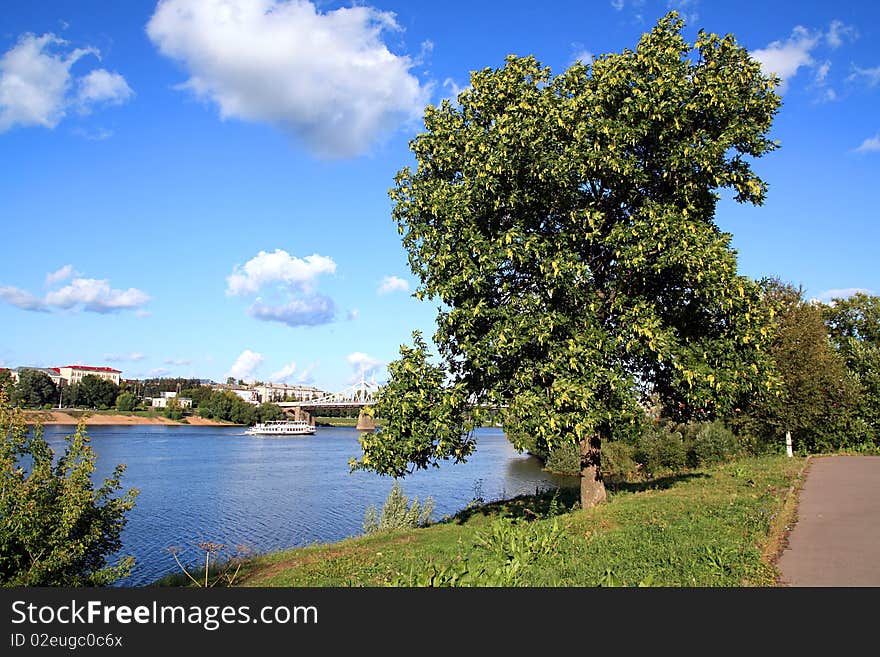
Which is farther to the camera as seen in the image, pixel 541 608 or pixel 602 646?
pixel 541 608

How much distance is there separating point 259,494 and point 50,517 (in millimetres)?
30704

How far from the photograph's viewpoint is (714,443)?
37938 mm

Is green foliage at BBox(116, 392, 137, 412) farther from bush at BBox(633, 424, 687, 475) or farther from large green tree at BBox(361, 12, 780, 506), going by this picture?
large green tree at BBox(361, 12, 780, 506)

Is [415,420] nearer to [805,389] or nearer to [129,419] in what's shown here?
[805,389]

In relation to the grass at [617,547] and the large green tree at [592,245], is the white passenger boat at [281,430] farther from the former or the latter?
the large green tree at [592,245]

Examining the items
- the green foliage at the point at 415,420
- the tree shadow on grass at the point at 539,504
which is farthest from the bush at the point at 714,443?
the green foliage at the point at 415,420

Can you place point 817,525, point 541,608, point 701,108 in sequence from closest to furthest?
point 541,608 → point 817,525 → point 701,108

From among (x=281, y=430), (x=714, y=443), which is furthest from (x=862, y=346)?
(x=281, y=430)

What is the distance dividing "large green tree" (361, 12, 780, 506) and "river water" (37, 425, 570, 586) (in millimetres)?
10020

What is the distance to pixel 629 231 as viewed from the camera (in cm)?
1379

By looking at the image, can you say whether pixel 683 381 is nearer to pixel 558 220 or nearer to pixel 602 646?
pixel 558 220

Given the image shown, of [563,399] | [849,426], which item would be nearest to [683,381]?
[563,399]

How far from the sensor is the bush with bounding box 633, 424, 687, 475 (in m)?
40.5

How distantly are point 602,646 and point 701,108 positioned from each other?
12019 mm
